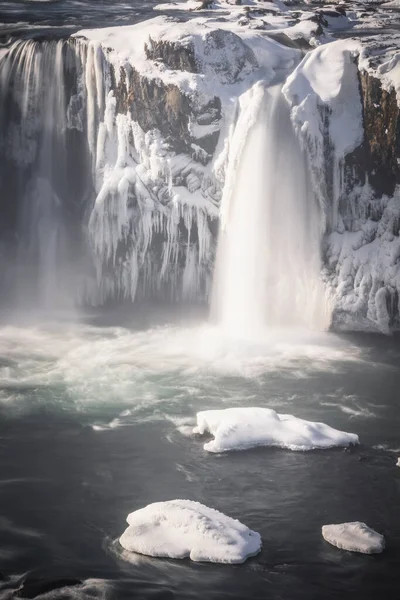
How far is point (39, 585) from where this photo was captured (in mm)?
8391

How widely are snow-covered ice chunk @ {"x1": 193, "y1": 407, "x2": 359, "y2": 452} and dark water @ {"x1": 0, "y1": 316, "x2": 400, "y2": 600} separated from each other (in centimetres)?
23

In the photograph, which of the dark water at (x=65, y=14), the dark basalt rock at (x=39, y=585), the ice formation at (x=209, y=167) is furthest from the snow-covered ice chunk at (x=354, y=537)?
the dark water at (x=65, y=14)

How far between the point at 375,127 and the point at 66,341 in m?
8.92

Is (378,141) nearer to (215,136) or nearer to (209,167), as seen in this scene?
(215,136)

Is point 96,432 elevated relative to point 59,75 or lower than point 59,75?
lower

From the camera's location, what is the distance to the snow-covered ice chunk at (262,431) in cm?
1210

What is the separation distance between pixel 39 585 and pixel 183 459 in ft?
12.3

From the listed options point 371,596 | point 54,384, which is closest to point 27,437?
point 54,384

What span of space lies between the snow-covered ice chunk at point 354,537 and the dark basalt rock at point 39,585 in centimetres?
311

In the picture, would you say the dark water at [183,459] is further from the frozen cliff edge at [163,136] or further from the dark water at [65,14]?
the dark water at [65,14]

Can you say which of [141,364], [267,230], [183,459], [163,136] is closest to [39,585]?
[183,459]

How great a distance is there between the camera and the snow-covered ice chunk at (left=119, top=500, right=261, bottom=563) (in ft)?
29.3

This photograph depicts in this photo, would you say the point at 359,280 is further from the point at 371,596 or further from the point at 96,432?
the point at 371,596

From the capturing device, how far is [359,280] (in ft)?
60.1
